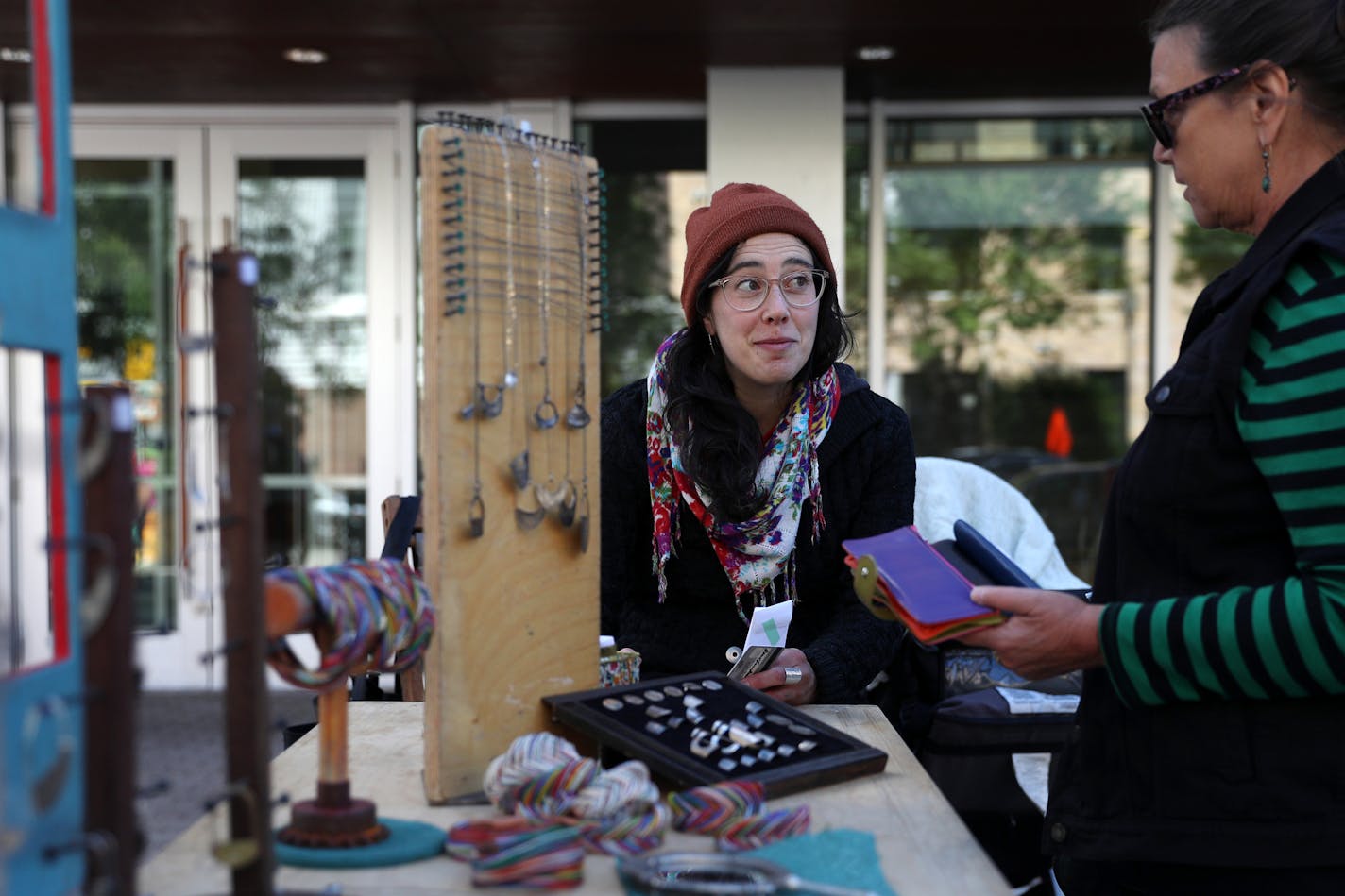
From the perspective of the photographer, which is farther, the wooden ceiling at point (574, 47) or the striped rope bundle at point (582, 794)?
the wooden ceiling at point (574, 47)

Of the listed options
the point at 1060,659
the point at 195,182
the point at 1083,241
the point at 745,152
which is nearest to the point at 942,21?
the point at 745,152

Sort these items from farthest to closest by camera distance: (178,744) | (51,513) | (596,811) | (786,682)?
(178,744) < (786,682) < (596,811) < (51,513)

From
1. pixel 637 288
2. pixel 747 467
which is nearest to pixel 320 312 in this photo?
pixel 637 288

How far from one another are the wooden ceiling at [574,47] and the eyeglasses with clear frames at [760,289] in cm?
330

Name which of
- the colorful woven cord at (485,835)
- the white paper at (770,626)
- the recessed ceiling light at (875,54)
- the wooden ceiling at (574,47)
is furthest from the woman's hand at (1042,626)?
the recessed ceiling light at (875,54)

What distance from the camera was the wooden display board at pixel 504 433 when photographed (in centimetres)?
128

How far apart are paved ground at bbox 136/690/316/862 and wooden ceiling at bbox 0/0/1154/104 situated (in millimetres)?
2726

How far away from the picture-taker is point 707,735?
1.38 metres

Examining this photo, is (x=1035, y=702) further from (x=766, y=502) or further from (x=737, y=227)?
(x=737, y=227)

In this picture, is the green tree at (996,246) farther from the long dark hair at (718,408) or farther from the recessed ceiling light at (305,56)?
the long dark hair at (718,408)

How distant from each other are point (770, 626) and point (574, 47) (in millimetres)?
4242

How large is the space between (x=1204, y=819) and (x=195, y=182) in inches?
245

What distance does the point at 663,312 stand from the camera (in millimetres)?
6711

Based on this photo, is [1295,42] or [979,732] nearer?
[1295,42]
